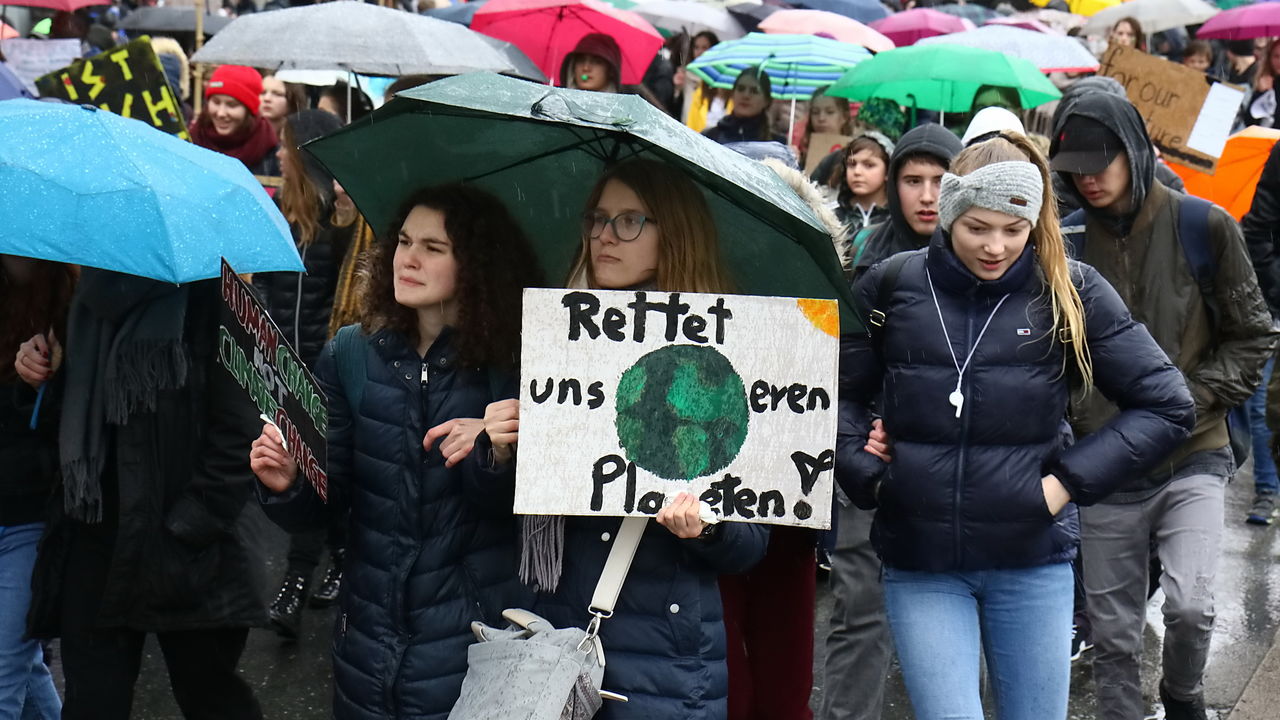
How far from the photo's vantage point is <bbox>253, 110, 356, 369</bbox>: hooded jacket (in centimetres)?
643

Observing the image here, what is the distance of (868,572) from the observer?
191 inches

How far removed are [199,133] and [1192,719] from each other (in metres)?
5.63

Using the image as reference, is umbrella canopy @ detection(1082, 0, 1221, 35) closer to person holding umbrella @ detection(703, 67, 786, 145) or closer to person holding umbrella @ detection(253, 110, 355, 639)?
person holding umbrella @ detection(703, 67, 786, 145)

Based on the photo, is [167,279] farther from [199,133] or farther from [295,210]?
[199,133]

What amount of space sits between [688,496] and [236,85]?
5342 mm

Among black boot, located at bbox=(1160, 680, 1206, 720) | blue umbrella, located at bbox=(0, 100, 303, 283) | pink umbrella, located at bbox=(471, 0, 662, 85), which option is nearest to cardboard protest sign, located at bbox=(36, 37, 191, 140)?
pink umbrella, located at bbox=(471, 0, 662, 85)

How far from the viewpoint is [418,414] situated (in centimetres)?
327

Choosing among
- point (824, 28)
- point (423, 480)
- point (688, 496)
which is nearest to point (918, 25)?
point (824, 28)

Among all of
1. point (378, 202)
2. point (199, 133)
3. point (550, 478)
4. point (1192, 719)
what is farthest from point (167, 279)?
point (199, 133)

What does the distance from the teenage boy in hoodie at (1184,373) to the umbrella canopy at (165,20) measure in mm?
12475

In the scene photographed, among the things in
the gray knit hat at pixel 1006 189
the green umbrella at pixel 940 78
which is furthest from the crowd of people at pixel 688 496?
the green umbrella at pixel 940 78

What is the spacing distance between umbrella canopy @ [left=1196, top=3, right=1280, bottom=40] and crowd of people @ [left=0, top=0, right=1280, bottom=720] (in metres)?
10.2

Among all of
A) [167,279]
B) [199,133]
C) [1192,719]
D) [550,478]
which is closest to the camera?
[550,478]

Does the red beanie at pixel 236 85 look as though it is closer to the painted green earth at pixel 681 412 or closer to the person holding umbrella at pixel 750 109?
the person holding umbrella at pixel 750 109
